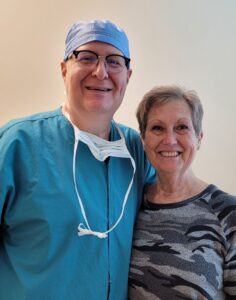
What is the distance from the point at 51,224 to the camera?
2.89 feet

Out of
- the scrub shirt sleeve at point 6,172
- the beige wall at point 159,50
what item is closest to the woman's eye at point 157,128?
the scrub shirt sleeve at point 6,172

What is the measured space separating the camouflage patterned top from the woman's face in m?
0.14

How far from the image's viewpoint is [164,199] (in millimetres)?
1146

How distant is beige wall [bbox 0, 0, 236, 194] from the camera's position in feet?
5.72

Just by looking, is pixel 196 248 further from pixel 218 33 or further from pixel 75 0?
pixel 75 0

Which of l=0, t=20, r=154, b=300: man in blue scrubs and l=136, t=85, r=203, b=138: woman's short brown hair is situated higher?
l=136, t=85, r=203, b=138: woman's short brown hair

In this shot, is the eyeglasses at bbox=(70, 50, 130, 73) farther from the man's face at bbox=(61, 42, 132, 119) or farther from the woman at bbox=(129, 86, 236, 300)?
the woman at bbox=(129, 86, 236, 300)

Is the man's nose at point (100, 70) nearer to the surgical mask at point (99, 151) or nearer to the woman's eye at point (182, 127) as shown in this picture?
the surgical mask at point (99, 151)

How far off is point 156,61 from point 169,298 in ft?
4.40

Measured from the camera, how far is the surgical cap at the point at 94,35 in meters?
1.00

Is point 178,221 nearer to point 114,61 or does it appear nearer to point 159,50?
point 114,61

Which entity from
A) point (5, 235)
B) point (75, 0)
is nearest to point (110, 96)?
point (5, 235)

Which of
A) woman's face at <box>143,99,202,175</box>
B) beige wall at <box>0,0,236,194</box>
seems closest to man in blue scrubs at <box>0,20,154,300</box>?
woman's face at <box>143,99,202,175</box>

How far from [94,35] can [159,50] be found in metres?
0.89
